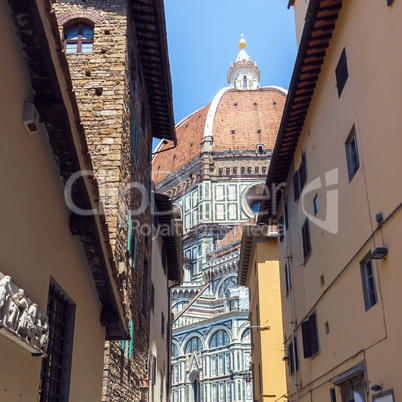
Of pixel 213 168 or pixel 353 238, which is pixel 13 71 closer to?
pixel 353 238

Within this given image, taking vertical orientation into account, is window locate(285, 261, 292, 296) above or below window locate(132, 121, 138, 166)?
below

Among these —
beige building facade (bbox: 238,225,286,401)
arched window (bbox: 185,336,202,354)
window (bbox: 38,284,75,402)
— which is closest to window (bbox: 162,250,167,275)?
beige building facade (bbox: 238,225,286,401)

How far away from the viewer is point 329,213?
481 inches

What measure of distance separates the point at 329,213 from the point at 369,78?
3.63 metres

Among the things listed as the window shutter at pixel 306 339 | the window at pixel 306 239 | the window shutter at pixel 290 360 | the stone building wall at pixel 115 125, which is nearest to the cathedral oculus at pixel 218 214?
the window shutter at pixel 290 360

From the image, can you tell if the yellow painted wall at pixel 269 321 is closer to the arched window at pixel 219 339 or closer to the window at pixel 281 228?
the window at pixel 281 228

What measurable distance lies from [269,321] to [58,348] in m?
15.4

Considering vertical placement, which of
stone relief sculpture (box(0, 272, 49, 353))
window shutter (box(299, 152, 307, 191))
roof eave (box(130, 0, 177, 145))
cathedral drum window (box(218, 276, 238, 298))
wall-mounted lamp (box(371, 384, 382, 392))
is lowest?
wall-mounted lamp (box(371, 384, 382, 392))

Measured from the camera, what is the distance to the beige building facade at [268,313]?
20.9 metres

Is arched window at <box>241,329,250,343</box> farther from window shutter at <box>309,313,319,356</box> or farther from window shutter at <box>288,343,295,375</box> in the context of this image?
window shutter at <box>309,313,319,356</box>

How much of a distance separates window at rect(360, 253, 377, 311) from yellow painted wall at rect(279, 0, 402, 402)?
14cm

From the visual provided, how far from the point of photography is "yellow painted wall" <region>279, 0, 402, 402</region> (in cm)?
826

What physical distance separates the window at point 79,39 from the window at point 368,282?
8.34 meters

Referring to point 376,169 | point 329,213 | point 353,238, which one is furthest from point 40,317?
point 329,213
